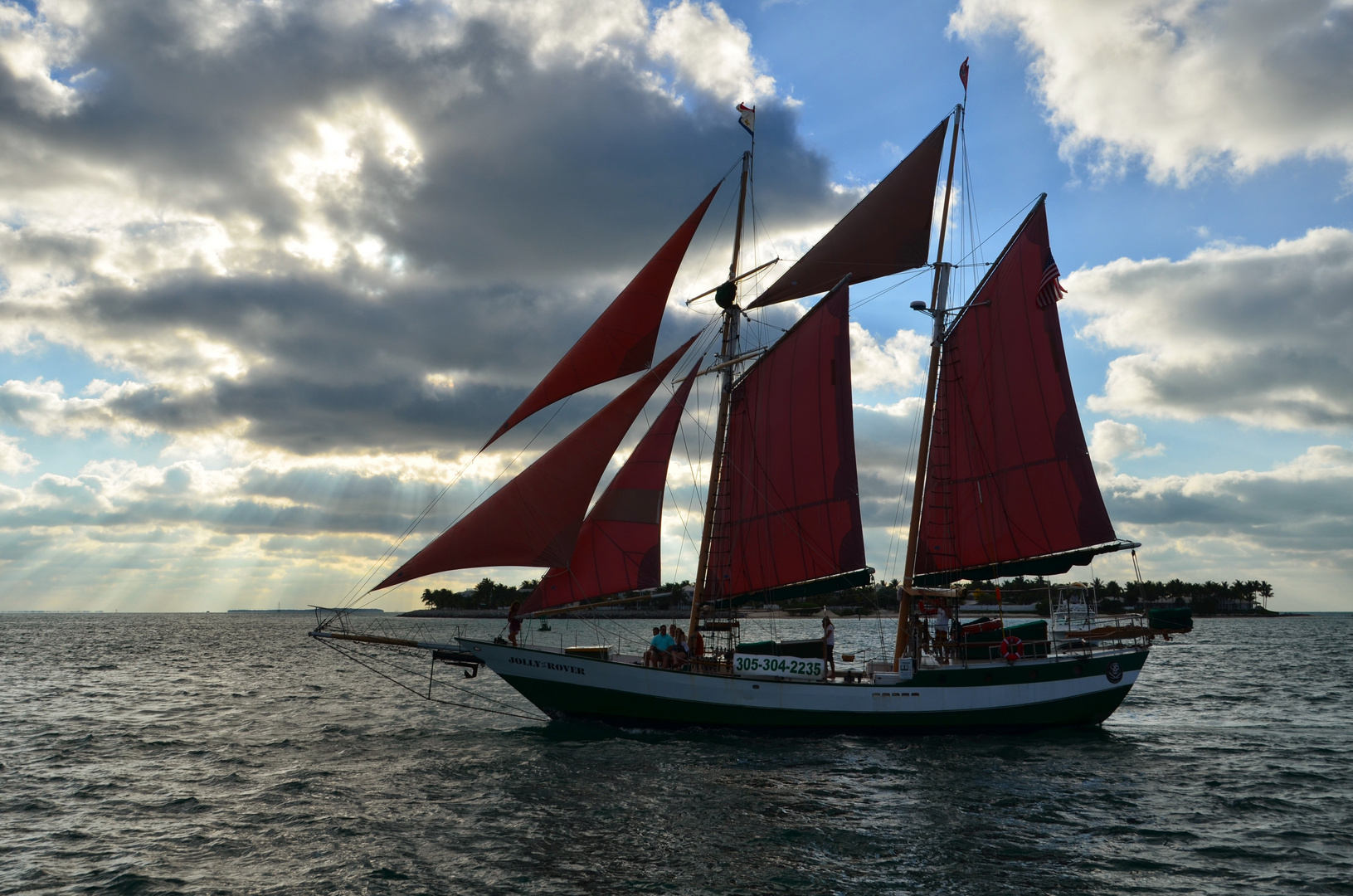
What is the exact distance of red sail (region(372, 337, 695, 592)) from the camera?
981 inches

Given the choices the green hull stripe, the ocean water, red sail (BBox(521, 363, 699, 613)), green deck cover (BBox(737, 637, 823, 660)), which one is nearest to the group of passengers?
the green hull stripe

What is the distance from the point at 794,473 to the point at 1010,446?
7586mm

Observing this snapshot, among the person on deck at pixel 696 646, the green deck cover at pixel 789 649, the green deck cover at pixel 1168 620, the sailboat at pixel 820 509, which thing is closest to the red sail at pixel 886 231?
the sailboat at pixel 820 509

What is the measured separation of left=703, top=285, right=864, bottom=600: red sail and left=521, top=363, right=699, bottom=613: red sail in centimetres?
338

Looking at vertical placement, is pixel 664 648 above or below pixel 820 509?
below

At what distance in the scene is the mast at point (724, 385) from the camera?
29594 mm

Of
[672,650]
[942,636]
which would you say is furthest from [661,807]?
[942,636]

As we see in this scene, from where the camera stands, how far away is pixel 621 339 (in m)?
28.0

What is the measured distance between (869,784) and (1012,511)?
1257cm

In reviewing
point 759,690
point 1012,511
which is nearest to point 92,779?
point 759,690

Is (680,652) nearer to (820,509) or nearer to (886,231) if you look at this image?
(820,509)

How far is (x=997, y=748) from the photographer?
24312 mm

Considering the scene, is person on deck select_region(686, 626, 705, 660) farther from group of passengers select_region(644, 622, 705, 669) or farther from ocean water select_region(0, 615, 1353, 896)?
ocean water select_region(0, 615, 1353, 896)

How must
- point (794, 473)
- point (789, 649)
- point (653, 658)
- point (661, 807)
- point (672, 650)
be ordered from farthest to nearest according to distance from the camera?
1. point (794, 473)
2. point (789, 649)
3. point (672, 650)
4. point (653, 658)
5. point (661, 807)
